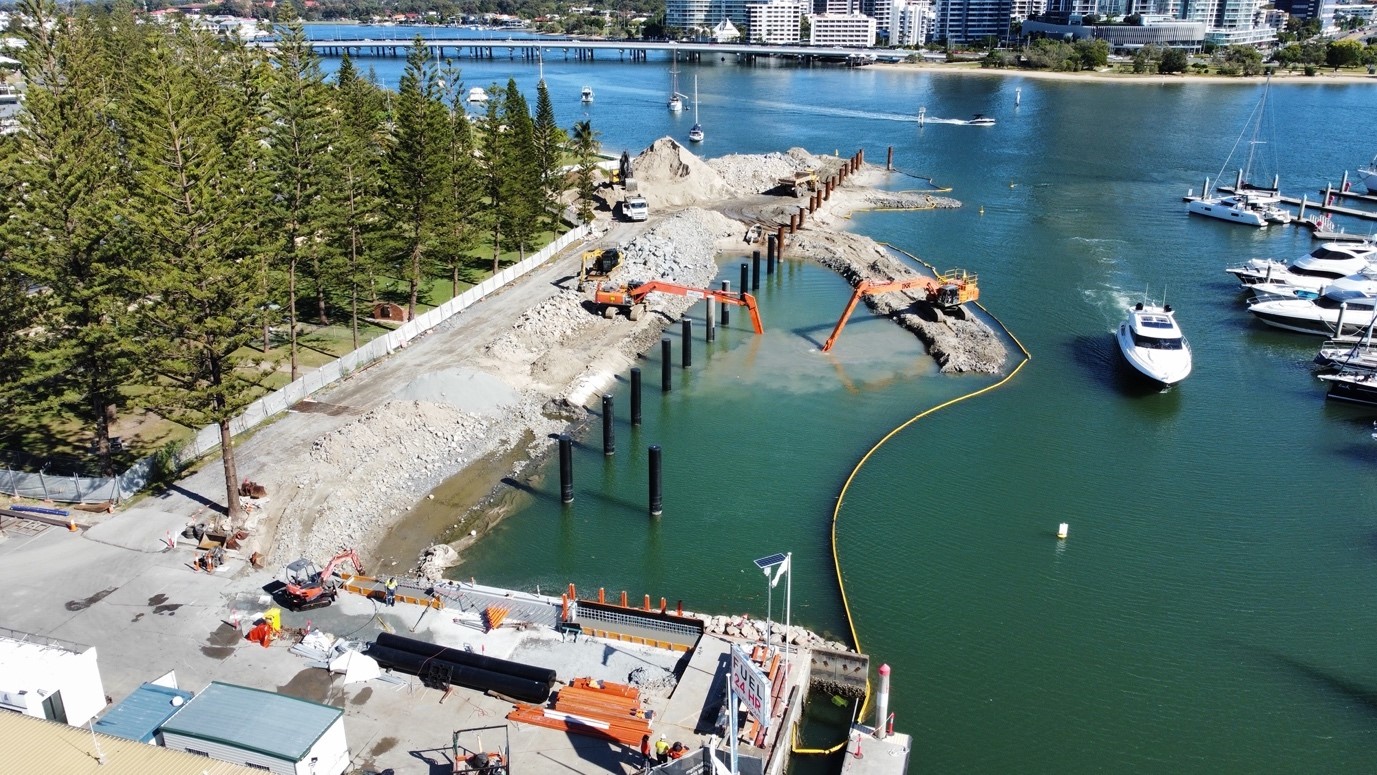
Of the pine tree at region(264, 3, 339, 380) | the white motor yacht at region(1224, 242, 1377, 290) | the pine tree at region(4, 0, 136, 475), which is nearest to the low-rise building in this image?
the pine tree at region(4, 0, 136, 475)

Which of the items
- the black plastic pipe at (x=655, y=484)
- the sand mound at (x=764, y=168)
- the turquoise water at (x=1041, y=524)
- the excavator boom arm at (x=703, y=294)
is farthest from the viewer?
the sand mound at (x=764, y=168)

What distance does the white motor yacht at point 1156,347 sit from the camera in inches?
1912

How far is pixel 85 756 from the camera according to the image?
1894 centimetres

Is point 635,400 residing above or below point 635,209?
below

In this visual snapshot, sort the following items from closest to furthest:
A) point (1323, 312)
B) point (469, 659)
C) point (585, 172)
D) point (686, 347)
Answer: point (469, 659)
point (686, 347)
point (1323, 312)
point (585, 172)

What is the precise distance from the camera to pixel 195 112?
3469 cm

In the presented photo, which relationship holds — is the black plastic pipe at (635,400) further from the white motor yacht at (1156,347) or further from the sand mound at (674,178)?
the sand mound at (674,178)

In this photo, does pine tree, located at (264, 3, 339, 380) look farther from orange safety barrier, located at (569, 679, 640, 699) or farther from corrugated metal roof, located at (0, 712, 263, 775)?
corrugated metal roof, located at (0, 712, 263, 775)

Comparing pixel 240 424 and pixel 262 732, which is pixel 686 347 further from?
pixel 262 732

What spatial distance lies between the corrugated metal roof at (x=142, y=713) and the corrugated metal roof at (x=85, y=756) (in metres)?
1.77

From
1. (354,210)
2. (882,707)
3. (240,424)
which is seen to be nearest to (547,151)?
(354,210)

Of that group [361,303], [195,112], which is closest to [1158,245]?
[361,303]

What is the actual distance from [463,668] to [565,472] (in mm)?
14049

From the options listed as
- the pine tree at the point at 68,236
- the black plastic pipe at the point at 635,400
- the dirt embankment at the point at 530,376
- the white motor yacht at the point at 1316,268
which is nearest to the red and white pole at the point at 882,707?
the dirt embankment at the point at 530,376
